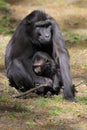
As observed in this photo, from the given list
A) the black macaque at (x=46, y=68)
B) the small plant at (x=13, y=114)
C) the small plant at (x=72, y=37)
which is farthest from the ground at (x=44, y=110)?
the small plant at (x=72, y=37)

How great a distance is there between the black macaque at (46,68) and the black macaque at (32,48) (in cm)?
7

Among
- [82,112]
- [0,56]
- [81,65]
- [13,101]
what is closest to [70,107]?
[82,112]

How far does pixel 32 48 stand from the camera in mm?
8086

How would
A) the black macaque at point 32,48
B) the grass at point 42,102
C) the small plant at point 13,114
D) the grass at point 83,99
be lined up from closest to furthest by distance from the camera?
the small plant at point 13,114 < the grass at point 42,102 < the grass at point 83,99 < the black macaque at point 32,48

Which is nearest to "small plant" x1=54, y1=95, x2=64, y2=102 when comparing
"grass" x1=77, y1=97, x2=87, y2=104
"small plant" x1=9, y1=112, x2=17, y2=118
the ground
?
the ground

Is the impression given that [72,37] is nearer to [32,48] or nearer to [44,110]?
[32,48]

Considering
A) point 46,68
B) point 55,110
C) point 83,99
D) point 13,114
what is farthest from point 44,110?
point 46,68

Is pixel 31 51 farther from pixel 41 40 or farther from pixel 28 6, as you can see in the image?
pixel 28 6

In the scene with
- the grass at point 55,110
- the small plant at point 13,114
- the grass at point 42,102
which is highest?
the small plant at point 13,114

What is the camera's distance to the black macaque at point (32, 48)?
7867 millimetres

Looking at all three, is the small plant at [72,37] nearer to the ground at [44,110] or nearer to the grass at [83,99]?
the ground at [44,110]

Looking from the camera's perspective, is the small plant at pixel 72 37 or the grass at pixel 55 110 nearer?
the grass at pixel 55 110

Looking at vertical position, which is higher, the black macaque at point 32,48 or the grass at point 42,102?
the black macaque at point 32,48

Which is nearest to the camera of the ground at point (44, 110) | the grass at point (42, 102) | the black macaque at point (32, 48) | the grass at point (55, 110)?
the ground at point (44, 110)
